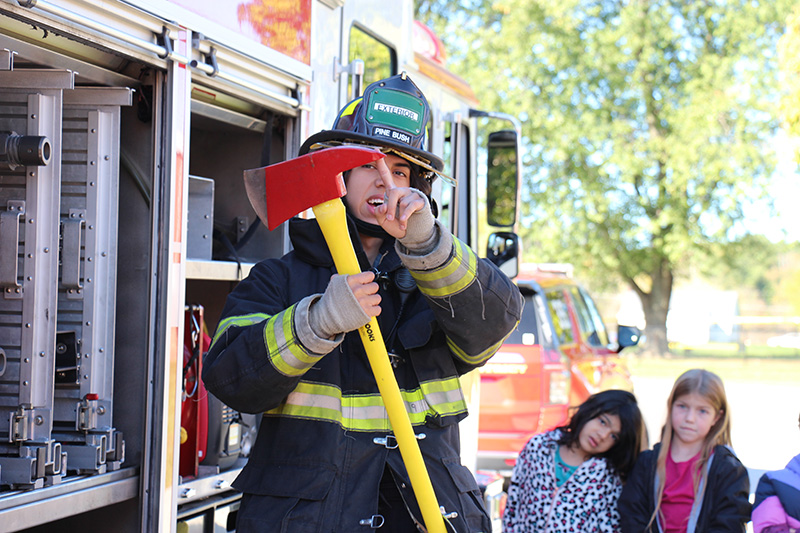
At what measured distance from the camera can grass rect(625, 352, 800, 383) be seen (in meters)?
22.1

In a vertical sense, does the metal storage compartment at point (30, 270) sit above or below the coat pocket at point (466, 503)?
above

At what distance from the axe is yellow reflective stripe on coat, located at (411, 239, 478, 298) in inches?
5.7

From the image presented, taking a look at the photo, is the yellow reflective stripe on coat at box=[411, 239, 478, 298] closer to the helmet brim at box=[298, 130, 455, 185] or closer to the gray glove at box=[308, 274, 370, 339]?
the gray glove at box=[308, 274, 370, 339]

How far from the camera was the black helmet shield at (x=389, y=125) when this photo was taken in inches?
86.0

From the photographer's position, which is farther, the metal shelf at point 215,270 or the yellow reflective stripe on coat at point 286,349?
the metal shelf at point 215,270

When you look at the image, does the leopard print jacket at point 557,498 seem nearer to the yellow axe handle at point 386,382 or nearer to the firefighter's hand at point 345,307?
the yellow axe handle at point 386,382

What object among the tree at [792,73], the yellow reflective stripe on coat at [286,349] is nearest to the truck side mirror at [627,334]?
the yellow reflective stripe on coat at [286,349]

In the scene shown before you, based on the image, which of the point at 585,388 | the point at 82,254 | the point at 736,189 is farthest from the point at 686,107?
the point at 82,254

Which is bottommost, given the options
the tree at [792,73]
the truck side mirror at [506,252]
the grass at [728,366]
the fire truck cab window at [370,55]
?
the grass at [728,366]

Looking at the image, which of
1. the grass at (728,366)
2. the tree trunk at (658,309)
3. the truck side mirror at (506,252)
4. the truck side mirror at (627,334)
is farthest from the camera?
the tree trunk at (658,309)

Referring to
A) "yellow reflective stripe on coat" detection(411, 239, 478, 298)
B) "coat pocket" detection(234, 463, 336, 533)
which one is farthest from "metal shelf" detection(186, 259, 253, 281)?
"yellow reflective stripe on coat" detection(411, 239, 478, 298)

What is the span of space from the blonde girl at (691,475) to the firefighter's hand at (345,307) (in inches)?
90.6

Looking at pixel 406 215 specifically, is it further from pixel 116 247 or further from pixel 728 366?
pixel 728 366

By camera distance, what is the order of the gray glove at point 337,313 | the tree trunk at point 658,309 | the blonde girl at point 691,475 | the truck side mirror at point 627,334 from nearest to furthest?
1. the gray glove at point 337,313
2. the blonde girl at point 691,475
3. the truck side mirror at point 627,334
4. the tree trunk at point 658,309
